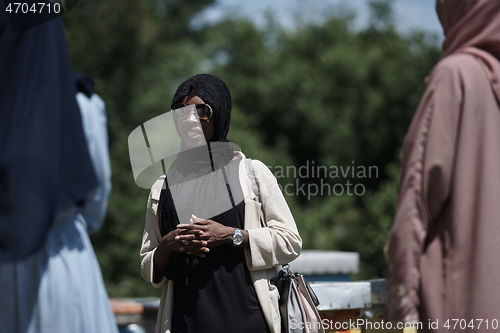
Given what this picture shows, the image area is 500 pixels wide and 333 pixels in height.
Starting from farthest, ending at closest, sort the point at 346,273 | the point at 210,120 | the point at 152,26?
the point at 152,26
the point at 346,273
the point at 210,120

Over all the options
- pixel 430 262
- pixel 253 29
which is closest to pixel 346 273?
pixel 430 262

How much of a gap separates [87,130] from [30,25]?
41 centimetres

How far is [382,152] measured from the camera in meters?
23.3

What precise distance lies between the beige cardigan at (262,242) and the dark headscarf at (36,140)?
583mm

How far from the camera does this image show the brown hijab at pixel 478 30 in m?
1.77

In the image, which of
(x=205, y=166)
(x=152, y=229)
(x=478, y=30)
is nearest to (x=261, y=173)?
(x=205, y=166)

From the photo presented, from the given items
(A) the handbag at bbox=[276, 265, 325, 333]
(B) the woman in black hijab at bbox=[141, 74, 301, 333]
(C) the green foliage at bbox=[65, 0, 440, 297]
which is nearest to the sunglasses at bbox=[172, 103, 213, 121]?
(B) the woman in black hijab at bbox=[141, 74, 301, 333]

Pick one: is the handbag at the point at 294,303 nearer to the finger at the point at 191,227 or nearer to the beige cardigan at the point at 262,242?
the beige cardigan at the point at 262,242

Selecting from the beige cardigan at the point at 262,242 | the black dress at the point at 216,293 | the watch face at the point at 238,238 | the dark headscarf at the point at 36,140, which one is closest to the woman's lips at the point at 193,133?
the beige cardigan at the point at 262,242

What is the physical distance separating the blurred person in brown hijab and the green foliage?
12.7 m

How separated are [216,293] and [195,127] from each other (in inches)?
26.0

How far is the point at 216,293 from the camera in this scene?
7.38 ft

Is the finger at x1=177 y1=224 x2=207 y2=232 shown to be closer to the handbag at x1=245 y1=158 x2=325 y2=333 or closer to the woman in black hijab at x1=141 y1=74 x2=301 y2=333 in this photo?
the woman in black hijab at x1=141 y1=74 x2=301 y2=333

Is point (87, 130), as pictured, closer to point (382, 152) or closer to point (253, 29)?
point (382, 152)
